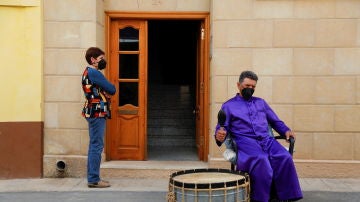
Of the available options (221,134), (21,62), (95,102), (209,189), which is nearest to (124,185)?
(95,102)

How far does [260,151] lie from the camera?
5.41 metres

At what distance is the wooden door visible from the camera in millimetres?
8141

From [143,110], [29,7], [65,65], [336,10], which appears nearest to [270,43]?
[336,10]

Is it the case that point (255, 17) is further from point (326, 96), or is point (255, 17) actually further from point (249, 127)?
point (249, 127)

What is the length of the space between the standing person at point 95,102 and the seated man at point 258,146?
1.84 m

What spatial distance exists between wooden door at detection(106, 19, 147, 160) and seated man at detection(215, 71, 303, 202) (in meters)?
2.73

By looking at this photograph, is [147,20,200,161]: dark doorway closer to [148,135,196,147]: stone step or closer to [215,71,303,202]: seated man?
[148,135,196,147]: stone step

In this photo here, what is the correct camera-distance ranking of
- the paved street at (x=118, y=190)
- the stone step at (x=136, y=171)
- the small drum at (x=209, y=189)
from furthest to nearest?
the stone step at (x=136, y=171)
the paved street at (x=118, y=190)
the small drum at (x=209, y=189)

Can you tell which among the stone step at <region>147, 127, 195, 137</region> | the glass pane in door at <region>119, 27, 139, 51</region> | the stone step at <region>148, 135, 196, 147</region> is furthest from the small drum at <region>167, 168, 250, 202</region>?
the stone step at <region>147, 127, 195, 137</region>

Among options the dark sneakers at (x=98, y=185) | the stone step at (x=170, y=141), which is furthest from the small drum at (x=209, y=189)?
the stone step at (x=170, y=141)

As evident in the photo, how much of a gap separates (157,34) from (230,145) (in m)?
9.91

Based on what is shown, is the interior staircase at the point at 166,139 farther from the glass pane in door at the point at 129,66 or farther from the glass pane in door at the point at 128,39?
the glass pane in door at the point at 128,39

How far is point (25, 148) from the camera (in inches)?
297

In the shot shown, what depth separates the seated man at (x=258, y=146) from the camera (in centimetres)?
522
